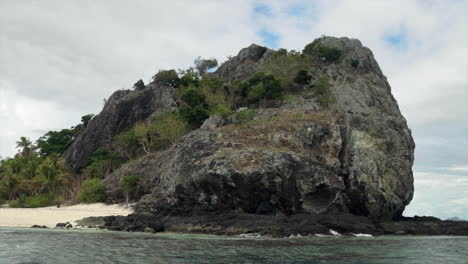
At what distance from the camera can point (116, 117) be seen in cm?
7675

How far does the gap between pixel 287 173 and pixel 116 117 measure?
49567 mm

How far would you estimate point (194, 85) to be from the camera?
75.1m

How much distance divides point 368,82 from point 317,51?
46.8ft

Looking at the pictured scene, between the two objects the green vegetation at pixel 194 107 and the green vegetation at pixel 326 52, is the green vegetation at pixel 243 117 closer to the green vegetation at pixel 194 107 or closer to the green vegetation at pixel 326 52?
the green vegetation at pixel 194 107

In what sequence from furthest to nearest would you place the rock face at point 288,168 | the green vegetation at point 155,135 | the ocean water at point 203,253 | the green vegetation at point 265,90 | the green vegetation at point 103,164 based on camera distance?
the green vegetation at point 103,164 → the green vegetation at point 265,90 → the green vegetation at point 155,135 → the rock face at point 288,168 → the ocean water at point 203,253

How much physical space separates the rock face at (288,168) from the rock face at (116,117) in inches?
921

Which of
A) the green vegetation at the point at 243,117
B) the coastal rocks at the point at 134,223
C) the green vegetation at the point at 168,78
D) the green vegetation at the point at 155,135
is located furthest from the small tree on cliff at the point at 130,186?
the green vegetation at the point at 168,78

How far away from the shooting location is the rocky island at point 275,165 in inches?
→ 1361

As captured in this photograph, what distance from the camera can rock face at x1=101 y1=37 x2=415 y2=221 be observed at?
116 feet

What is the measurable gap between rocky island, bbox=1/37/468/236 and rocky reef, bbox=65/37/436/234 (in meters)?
0.10

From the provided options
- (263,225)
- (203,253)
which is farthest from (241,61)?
(203,253)

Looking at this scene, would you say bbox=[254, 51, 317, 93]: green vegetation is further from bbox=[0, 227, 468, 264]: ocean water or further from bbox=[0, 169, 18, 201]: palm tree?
bbox=[0, 227, 468, 264]: ocean water

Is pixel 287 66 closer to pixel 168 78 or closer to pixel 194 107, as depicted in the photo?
pixel 194 107

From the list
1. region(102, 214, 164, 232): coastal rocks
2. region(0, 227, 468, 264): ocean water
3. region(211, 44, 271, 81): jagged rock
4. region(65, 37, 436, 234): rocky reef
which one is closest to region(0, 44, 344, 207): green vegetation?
region(65, 37, 436, 234): rocky reef
